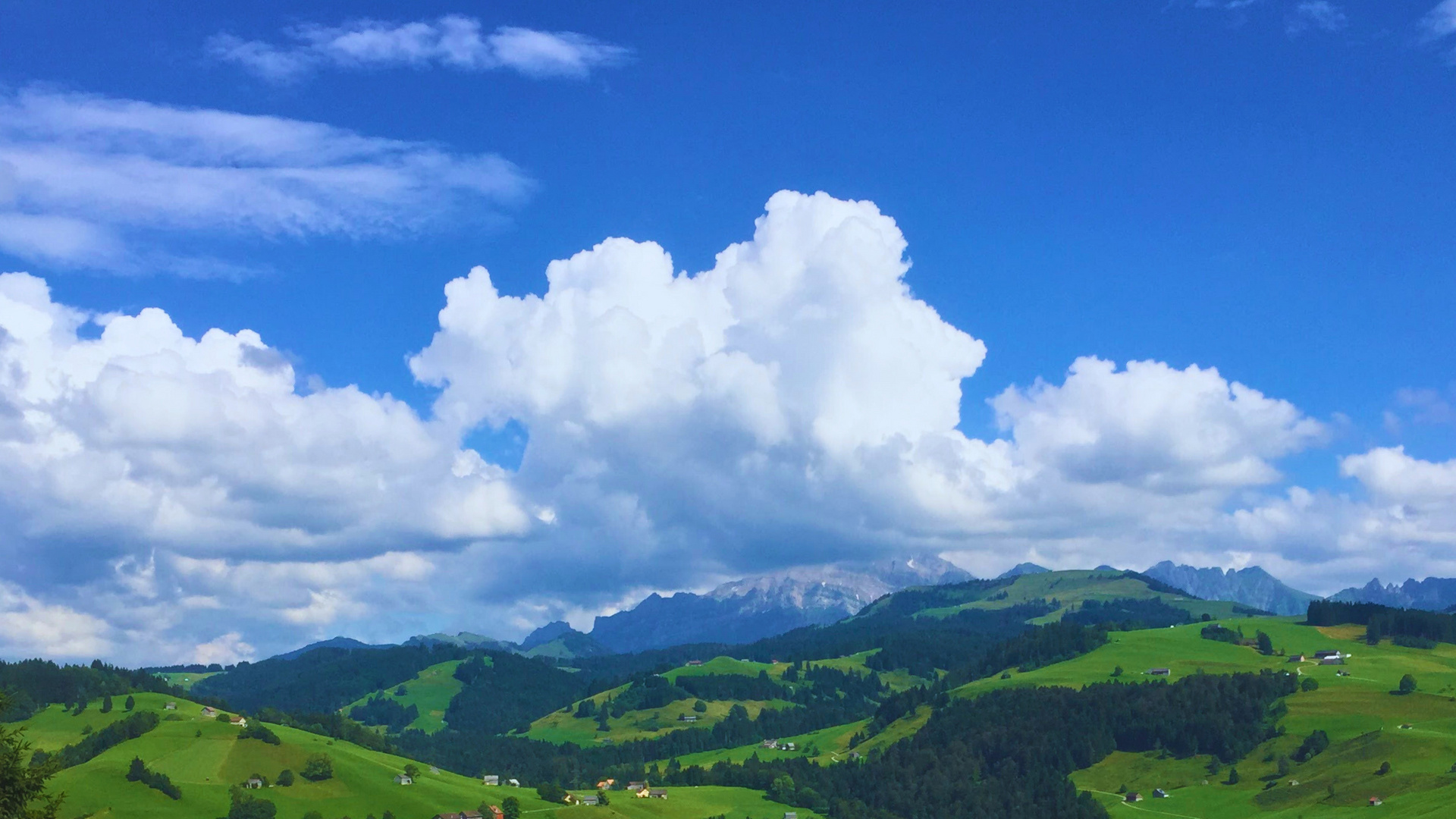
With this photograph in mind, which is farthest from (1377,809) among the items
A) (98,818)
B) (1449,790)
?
(98,818)

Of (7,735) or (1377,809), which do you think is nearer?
(7,735)

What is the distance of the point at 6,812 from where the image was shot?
50125mm

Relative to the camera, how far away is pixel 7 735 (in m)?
53.0

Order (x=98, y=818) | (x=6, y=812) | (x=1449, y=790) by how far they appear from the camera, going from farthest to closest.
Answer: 1. (x=1449, y=790)
2. (x=98, y=818)
3. (x=6, y=812)

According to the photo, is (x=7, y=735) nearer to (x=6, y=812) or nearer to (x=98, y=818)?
(x=6, y=812)

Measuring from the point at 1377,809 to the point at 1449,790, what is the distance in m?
10.9

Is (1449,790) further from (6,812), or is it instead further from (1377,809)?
(6,812)

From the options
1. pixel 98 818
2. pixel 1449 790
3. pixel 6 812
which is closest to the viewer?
pixel 6 812

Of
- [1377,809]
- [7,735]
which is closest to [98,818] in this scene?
[7,735]

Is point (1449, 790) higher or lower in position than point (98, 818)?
lower

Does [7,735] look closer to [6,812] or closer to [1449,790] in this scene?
[6,812]

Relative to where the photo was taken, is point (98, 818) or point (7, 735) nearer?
point (7, 735)

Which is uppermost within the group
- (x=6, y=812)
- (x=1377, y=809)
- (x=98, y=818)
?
(x=6, y=812)

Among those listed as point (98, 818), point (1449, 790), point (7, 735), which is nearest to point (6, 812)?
point (7, 735)
